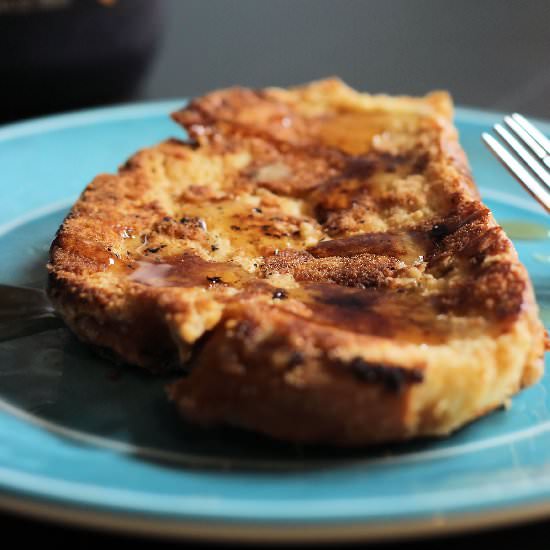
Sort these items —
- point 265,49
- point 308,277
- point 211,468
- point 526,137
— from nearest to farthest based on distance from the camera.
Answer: point 211,468 → point 308,277 → point 526,137 → point 265,49

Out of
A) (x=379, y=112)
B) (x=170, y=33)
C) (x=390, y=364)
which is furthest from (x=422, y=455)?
(x=170, y=33)

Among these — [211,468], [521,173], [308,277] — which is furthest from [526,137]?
[211,468]

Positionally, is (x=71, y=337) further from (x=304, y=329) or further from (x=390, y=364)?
(x=390, y=364)

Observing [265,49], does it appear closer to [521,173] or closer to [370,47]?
[370,47]

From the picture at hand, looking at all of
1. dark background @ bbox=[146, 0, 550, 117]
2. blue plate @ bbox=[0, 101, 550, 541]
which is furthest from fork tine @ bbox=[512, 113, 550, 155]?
dark background @ bbox=[146, 0, 550, 117]

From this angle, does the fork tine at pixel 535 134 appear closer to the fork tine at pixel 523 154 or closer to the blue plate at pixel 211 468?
the fork tine at pixel 523 154

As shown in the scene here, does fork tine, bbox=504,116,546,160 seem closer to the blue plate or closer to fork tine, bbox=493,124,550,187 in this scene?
fork tine, bbox=493,124,550,187
